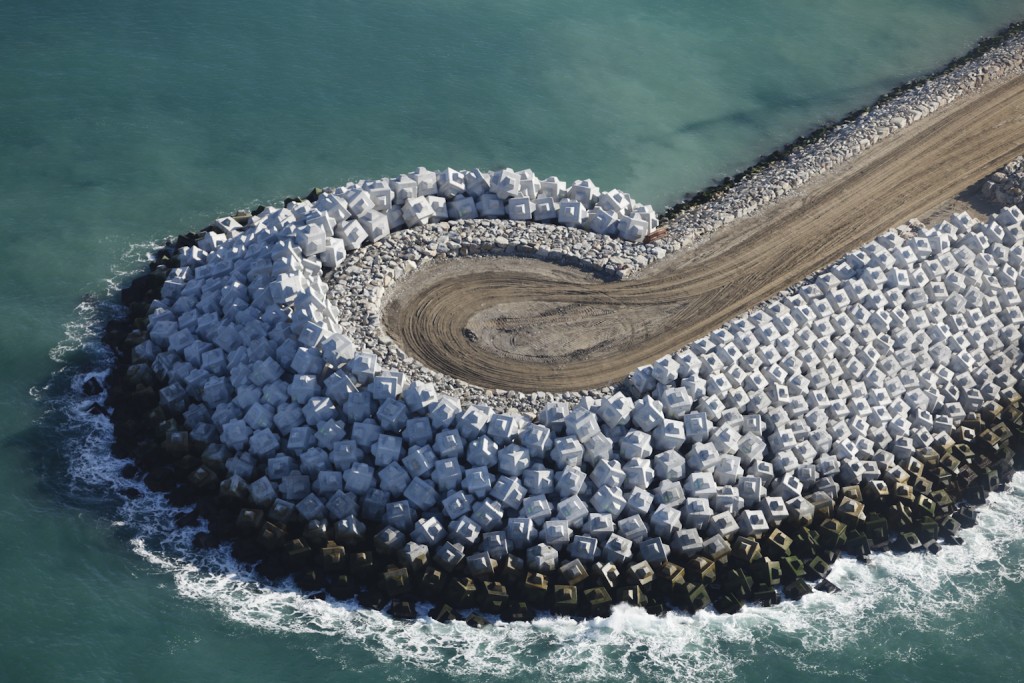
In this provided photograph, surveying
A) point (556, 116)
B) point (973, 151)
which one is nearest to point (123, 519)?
point (556, 116)

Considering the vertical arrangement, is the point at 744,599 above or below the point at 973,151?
below

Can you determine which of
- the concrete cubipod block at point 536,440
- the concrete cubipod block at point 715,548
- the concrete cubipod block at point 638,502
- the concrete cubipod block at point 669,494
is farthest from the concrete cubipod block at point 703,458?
the concrete cubipod block at point 536,440

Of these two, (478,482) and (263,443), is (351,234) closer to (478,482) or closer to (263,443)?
(263,443)

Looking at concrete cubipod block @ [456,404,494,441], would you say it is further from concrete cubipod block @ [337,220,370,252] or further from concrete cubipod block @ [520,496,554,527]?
concrete cubipod block @ [337,220,370,252]

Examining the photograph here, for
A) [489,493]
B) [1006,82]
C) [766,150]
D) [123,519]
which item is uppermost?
[1006,82]

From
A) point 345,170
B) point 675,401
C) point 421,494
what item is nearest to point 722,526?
point 675,401

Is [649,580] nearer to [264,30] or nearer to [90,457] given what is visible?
[90,457]

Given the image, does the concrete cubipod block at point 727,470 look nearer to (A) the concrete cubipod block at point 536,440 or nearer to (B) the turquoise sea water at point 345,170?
(B) the turquoise sea water at point 345,170
